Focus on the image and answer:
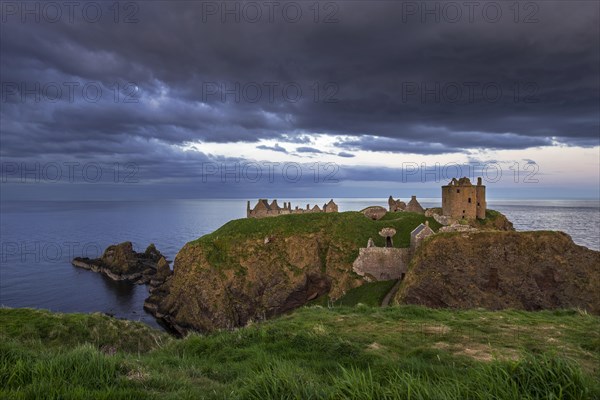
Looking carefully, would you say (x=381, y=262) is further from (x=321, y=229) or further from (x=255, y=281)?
(x=255, y=281)

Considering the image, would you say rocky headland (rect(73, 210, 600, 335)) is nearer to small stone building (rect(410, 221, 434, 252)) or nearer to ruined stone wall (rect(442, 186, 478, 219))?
small stone building (rect(410, 221, 434, 252))

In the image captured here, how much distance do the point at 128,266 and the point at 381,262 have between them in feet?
232

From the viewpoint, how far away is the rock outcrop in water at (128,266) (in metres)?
85.6

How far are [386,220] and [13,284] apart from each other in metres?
87.7

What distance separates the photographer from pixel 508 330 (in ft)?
45.2

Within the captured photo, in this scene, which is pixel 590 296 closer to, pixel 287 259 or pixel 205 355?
pixel 287 259

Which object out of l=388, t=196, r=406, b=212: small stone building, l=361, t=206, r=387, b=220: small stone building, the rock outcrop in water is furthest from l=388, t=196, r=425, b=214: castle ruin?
the rock outcrop in water

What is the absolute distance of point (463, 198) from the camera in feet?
196

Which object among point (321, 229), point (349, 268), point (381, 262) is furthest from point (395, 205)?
point (381, 262)

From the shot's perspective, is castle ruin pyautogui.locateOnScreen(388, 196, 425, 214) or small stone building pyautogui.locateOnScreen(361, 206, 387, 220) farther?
castle ruin pyautogui.locateOnScreen(388, 196, 425, 214)

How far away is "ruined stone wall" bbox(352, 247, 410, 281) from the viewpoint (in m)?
50.1

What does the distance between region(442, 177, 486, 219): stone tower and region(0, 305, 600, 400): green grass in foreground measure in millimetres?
43639


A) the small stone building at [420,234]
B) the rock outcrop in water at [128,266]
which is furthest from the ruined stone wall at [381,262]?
the rock outcrop in water at [128,266]

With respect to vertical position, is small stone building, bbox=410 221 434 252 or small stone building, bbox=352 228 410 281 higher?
small stone building, bbox=410 221 434 252
